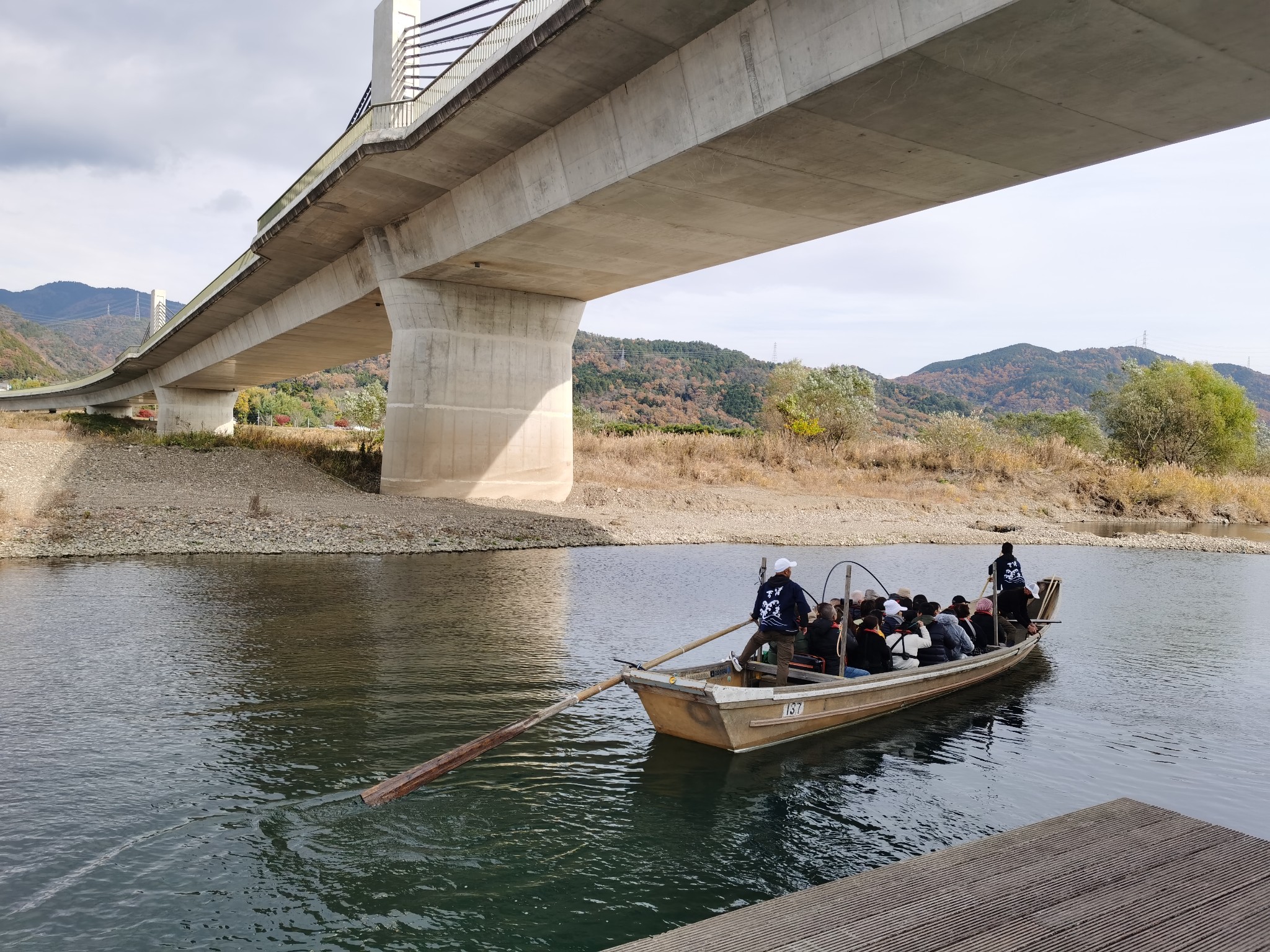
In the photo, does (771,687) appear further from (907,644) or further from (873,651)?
(907,644)

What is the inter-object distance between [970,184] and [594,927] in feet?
46.4

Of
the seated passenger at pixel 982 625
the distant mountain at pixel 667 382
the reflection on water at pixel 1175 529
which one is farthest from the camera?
the distant mountain at pixel 667 382

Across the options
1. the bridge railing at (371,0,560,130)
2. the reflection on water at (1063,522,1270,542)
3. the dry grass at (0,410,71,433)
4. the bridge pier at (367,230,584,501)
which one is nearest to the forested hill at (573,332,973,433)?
the reflection on water at (1063,522,1270,542)

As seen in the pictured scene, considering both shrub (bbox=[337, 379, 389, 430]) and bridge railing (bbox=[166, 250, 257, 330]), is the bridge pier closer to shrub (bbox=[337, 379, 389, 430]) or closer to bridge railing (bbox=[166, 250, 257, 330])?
bridge railing (bbox=[166, 250, 257, 330])

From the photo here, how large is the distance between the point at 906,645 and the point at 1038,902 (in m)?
6.18

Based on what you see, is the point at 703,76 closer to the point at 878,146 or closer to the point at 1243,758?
the point at 878,146

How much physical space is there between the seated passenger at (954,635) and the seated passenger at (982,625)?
0.79 meters

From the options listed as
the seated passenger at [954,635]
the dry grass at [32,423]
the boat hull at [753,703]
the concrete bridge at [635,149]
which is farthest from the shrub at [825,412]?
the dry grass at [32,423]

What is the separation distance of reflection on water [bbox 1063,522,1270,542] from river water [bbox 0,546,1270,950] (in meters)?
21.8

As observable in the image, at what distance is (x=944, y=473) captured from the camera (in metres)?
45.0

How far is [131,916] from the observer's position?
5.77m

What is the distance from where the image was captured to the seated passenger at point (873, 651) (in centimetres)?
1128

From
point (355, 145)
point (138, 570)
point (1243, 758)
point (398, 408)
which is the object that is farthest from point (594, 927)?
point (398, 408)

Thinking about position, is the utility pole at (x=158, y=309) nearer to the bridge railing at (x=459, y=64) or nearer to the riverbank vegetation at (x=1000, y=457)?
the riverbank vegetation at (x=1000, y=457)
